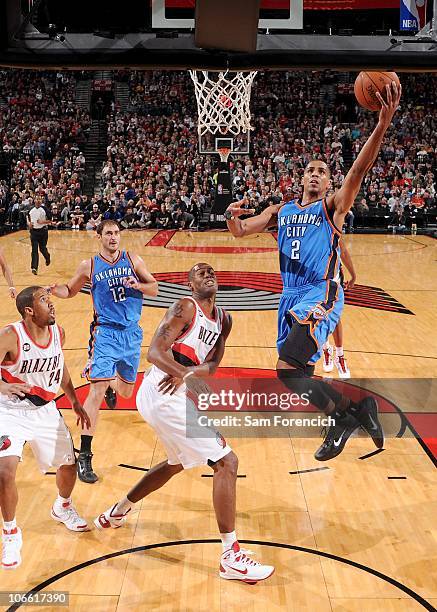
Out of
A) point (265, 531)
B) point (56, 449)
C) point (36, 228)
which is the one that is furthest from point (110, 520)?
point (36, 228)

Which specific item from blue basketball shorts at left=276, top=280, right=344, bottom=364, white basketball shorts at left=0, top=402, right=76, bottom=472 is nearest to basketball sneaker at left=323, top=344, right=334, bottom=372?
blue basketball shorts at left=276, top=280, right=344, bottom=364

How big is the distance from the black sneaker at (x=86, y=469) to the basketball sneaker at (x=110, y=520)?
0.70 m

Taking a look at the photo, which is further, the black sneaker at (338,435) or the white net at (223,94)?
the white net at (223,94)

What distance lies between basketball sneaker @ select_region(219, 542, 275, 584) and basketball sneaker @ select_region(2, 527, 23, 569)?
1085 mm

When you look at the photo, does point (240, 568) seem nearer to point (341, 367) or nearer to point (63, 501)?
point (63, 501)

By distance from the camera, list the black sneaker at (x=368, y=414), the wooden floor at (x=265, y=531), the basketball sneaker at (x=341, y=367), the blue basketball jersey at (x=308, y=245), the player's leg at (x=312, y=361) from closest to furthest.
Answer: the wooden floor at (x=265, y=531)
the player's leg at (x=312, y=361)
the black sneaker at (x=368, y=414)
the blue basketball jersey at (x=308, y=245)
the basketball sneaker at (x=341, y=367)

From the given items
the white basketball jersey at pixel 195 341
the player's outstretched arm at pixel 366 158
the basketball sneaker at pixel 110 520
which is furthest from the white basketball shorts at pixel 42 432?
the player's outstretched arm at pixel 366 158

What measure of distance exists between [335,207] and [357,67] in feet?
7.14

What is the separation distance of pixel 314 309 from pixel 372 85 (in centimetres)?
155

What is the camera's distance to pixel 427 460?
5449mm

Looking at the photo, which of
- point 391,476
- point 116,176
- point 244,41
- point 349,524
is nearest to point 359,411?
point 391,476

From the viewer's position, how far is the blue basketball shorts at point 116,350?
A: 5.61m

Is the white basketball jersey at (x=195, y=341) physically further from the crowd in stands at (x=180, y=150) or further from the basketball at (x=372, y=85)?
the crowd in stands at (x=180, y=150)

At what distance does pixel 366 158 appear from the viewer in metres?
4.72
